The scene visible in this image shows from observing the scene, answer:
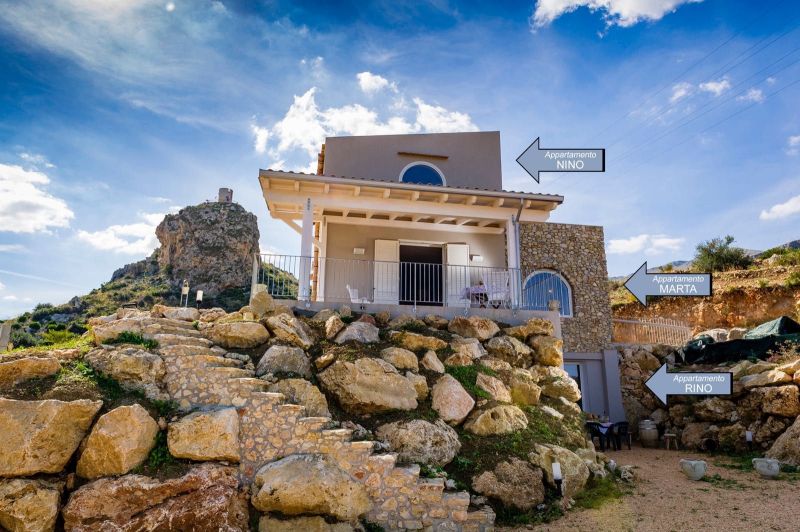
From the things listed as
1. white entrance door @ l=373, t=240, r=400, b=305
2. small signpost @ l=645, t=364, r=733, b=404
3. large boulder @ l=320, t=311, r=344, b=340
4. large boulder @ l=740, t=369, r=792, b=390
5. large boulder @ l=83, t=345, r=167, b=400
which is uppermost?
white entrance door @ l=373, t=240, r=400, b=305

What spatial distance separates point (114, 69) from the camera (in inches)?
401

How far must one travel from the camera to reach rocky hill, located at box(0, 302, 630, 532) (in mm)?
5723

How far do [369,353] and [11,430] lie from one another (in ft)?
16.3

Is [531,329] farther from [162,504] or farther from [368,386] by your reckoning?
[162,504]

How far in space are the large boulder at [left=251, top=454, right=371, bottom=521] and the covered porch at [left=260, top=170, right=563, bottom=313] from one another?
404 centimetres

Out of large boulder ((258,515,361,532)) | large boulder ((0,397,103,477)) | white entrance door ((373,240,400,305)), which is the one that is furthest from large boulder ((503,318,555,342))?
large boulder ((0,397,103,477))

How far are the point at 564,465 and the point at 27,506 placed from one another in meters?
7.50

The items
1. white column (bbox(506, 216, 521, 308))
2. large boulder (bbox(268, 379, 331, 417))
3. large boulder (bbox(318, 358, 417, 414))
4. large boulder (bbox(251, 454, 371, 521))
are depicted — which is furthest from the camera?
white column (bbox(506, 216, 521, 308))

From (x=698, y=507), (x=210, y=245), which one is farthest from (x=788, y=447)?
(x=210, y=245)

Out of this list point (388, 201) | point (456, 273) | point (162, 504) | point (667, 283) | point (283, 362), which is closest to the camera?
point (162, 504)

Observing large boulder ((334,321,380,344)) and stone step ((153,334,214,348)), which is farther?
large boulder ((334,321,380,344))

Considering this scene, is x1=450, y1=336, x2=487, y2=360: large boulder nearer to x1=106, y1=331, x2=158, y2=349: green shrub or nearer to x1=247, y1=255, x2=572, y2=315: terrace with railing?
x1=247, y1=255, x2=572, y2=315: terrace with railing

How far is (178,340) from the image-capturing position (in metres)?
Result: 7.55

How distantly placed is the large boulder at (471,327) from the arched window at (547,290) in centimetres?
796
